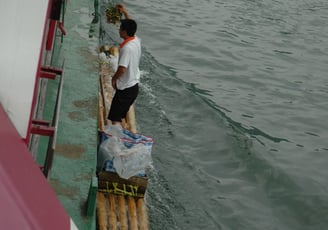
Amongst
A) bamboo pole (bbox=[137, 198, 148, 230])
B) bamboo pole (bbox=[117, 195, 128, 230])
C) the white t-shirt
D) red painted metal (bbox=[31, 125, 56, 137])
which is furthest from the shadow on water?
red painted metal (bbox=[31, 125, 56, 137])

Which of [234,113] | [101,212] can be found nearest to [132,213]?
[101,212]

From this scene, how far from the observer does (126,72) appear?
7.07 meters

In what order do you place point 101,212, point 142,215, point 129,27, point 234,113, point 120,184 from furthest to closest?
1. point 234,113
2. point 129,27
3. point 120,184
4. point 142,215
5. point 101,212

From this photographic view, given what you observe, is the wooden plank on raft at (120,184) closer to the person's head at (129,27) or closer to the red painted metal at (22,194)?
the person's head at (129,27)

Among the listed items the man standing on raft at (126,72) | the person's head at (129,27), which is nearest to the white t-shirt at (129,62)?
the man standing on raft at (126,72)

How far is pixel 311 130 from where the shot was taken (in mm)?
11258

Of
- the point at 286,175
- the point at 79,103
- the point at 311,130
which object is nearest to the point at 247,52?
the point at 311,130

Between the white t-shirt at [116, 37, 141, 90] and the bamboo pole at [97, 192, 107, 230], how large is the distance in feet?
5.51

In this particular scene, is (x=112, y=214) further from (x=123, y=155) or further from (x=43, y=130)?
(x=43, y=130)

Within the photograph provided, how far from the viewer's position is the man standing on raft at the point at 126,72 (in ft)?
22.6

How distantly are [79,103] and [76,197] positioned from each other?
1859mm

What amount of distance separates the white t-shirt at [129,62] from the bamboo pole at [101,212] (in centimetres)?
168

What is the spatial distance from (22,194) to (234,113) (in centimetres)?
976

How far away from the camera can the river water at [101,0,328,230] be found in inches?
331
